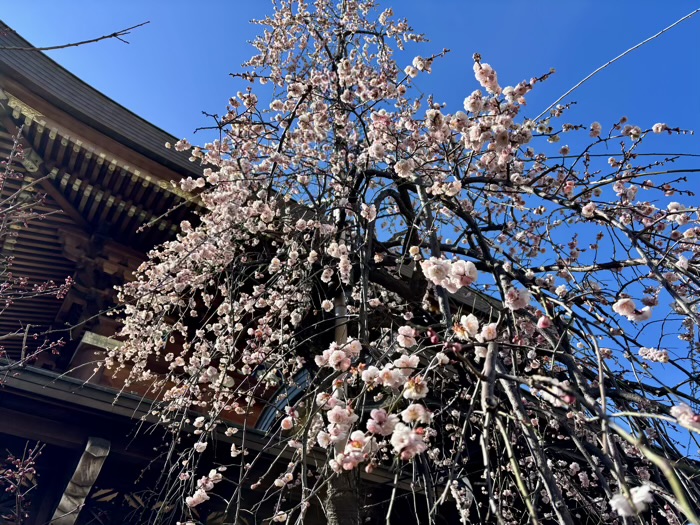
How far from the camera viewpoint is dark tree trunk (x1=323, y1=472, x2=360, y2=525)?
258 centimetres

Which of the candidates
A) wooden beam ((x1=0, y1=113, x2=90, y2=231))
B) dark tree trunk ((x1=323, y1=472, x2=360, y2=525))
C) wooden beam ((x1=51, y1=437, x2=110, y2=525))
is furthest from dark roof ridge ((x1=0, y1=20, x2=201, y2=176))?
dark tree trunk ((x1=323, y1=472, x2=360, y2=525))

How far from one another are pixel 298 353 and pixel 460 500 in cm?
203

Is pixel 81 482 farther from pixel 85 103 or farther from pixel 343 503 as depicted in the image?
pixel 85 103

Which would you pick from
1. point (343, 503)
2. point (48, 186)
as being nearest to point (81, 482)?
point (343, 503)

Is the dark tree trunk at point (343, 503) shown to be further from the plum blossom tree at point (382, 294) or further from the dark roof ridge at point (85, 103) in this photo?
the dark roof ridge at point (85, 103)

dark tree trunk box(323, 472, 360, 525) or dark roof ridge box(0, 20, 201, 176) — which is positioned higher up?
dark roof ridge box(0, 20, 201, 176)

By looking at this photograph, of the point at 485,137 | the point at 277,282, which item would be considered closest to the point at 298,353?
the point at 277,282

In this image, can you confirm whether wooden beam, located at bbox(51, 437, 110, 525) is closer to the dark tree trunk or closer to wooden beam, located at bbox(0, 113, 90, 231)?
the dark tree trunk

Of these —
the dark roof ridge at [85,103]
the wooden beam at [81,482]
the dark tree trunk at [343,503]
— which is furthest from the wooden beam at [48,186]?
the dark tree trunk at [343,503]

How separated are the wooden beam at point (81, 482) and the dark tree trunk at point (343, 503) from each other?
1.55 metres

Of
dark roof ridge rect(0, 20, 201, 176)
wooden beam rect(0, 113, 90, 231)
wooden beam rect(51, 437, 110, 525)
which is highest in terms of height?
dark roof ridge rect(0, 20, 201, 176)

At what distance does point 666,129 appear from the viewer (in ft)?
9.93

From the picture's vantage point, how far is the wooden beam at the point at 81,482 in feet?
9.52

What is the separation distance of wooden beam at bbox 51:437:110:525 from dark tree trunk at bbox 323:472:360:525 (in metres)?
1.55
